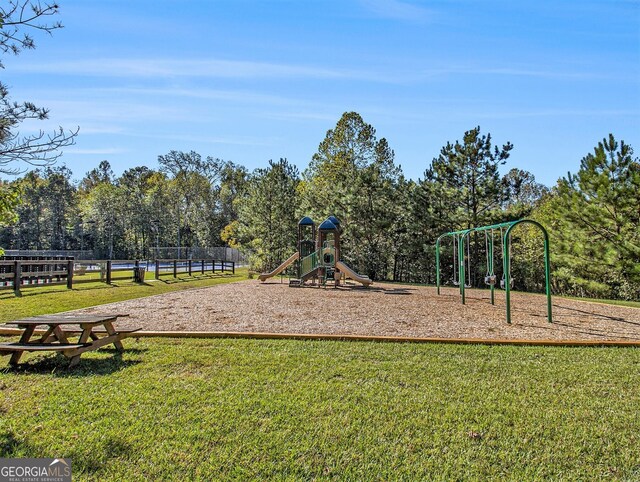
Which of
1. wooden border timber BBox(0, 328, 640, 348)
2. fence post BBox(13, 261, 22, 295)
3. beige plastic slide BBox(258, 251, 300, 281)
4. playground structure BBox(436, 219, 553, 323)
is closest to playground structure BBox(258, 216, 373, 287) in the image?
beige plastic slide BBox(258, 251, 300, 281)

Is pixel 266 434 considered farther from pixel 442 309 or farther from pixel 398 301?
pixel 398 301

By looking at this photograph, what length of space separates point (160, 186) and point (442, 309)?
51.5m

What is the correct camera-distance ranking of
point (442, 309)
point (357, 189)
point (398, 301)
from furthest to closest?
point (357, 189) < point (398, 301) < point (442, 309)

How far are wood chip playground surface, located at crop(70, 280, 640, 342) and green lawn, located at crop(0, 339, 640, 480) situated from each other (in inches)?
61.7

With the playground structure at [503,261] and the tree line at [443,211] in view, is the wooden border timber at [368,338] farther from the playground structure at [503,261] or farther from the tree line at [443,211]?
the tree line at [443,211]

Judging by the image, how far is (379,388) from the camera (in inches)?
146

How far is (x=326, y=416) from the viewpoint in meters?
3.10

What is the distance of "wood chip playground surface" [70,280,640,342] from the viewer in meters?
6.37

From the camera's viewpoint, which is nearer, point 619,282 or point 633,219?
point 633,219

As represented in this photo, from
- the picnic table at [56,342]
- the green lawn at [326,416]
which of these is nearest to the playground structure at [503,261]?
the green lawn at [326,416]

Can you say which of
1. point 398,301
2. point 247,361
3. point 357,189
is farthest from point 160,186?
point 247,361

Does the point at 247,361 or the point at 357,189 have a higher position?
the point at 357,189

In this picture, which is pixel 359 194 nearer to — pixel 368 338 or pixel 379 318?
pixel 379 318

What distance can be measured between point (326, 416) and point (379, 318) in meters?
4.73
